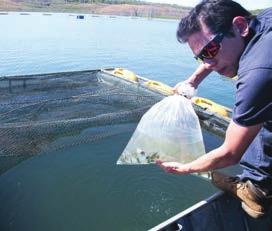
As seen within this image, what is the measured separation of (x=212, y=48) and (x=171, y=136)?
1.12 meters

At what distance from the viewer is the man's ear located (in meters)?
2.07

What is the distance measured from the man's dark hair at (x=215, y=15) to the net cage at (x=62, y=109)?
376 cm

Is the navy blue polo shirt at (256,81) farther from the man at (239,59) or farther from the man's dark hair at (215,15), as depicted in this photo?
the man's dark hair at (215,15)

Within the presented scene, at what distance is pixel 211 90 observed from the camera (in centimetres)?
1449

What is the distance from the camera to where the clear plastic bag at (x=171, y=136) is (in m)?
3.03

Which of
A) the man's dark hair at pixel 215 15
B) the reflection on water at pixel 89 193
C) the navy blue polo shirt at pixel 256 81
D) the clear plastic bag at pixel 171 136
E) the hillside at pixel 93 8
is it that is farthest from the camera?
the hillside at pixel 93 8

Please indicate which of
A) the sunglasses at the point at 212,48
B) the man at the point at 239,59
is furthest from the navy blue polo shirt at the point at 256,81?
the sunglasses at the point at 212,48

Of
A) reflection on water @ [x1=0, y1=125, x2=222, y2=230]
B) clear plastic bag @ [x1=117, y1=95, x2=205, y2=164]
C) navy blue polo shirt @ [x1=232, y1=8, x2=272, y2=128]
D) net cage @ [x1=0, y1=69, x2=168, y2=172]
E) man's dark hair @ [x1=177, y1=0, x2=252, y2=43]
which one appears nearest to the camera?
navy blue polo shirt @ [x1=232, y1=8, x2=272, y2=128]

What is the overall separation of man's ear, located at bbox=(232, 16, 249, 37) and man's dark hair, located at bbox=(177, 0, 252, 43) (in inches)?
1.1

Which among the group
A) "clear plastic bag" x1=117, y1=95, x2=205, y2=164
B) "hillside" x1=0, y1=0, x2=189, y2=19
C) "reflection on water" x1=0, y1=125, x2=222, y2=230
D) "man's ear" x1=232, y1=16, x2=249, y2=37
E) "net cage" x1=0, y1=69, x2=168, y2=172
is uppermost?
"man's ear" x1=232, y1=16, x2=249, y2=37

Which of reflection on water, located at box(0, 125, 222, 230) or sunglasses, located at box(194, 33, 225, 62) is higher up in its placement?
sunglasses, located at box(194, 33, 225, 62)

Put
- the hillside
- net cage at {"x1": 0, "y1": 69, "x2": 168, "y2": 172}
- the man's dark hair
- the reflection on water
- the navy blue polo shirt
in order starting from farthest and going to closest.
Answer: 1. the hillside
2. net cage at {"x1": 0, "y1": 69, "x2": 168, "y2": 172}
3. the reflection on water
4. the man's dark hair
5. the navy blue polo shirt

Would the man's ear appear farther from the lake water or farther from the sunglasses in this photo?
the lake water

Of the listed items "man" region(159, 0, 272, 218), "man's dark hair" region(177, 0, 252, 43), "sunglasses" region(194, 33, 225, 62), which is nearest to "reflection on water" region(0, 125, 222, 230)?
"man" region(159, 0, 272, 218)
